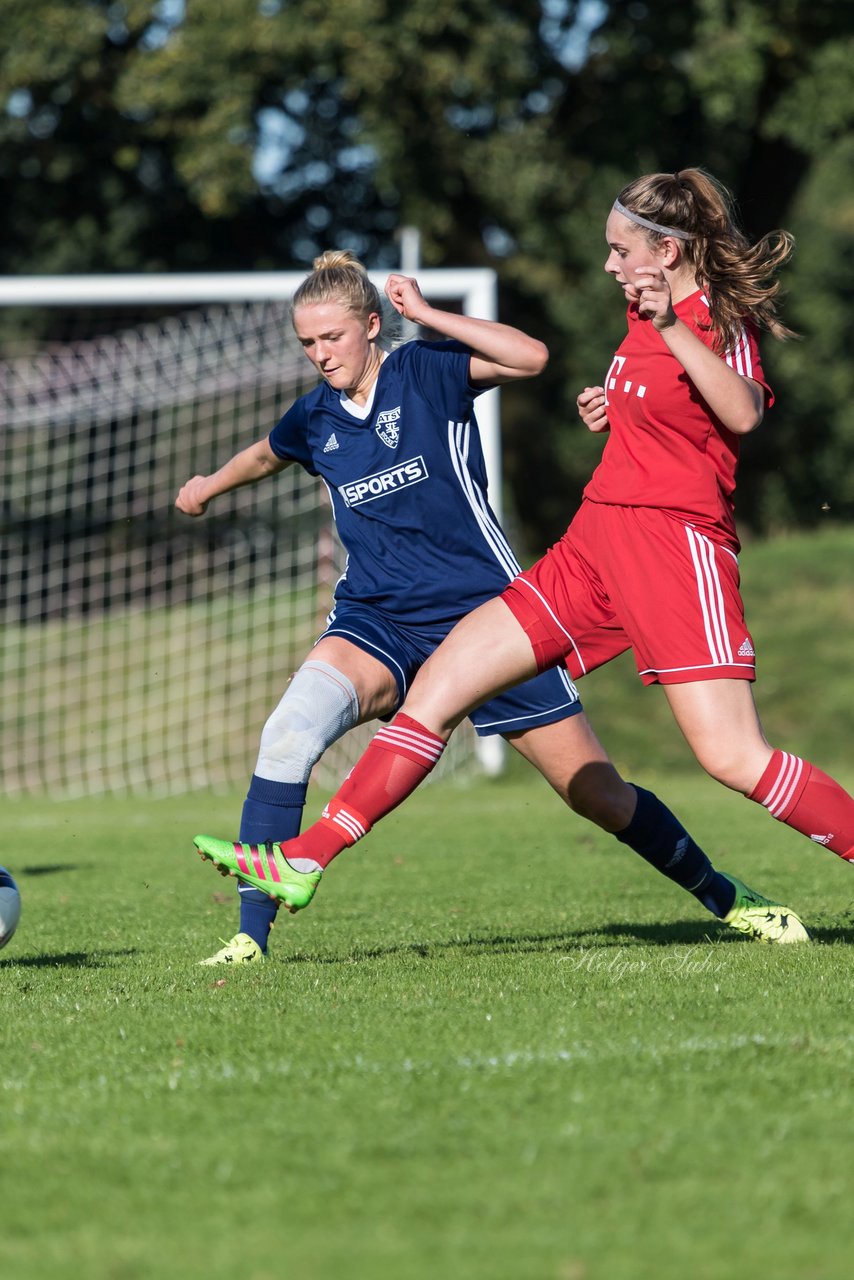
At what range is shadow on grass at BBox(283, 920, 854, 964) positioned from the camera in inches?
210

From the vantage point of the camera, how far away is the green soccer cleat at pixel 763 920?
5309 millimetres

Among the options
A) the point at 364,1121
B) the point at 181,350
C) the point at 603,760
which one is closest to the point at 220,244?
the point at 181,350

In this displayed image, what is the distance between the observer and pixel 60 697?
633 inches

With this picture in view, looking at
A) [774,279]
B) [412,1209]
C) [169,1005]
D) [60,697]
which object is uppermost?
[774,279]

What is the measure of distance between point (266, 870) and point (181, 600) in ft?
41.0

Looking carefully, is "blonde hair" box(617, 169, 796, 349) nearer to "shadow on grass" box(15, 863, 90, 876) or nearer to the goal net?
"shadow on grass" box(15, 863, 90, 876)

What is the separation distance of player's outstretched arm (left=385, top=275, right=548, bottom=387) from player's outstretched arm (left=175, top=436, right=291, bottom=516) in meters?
0.93

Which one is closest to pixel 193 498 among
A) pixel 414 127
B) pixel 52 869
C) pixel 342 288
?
pixel 342 288

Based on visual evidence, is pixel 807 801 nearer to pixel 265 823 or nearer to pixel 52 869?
pixel 265 823

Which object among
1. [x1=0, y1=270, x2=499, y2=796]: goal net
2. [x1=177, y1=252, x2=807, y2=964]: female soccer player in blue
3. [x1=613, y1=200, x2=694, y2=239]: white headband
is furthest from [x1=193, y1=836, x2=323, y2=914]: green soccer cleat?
[x1=0, y1=270, x2=499, y2=796]: goal net

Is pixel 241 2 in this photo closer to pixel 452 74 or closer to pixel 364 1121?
pixel 452 74

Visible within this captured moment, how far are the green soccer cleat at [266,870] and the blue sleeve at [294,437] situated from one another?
153cm

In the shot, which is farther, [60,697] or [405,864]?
[60,697]

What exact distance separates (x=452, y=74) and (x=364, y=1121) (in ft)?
56.6
